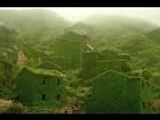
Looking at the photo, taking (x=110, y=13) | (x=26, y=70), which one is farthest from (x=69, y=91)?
(x=110, y=13)

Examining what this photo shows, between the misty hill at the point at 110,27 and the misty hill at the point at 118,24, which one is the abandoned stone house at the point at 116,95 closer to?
the misty hill at the point at 110,27

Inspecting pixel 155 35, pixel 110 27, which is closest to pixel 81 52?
pixel 110 27

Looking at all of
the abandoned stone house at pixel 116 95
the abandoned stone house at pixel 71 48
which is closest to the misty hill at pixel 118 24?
the abandoned stone house at pixel 71 48

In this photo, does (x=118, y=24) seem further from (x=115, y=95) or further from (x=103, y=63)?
(x=115, y=95)

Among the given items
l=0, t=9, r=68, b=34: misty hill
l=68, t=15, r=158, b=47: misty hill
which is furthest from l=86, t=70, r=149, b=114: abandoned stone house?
l=0, t=9, r=68, b=34: misty hill

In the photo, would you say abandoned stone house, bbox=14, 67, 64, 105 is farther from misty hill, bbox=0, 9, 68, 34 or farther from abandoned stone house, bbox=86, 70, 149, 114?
misty hill, bbox=0, 9, 68, 34
